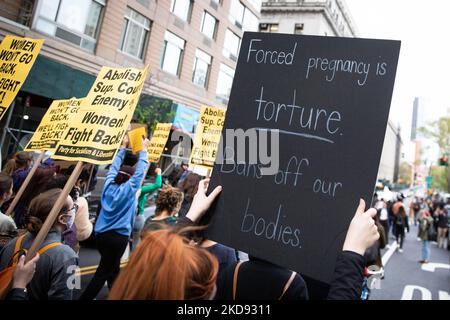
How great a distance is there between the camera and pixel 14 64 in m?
3.89

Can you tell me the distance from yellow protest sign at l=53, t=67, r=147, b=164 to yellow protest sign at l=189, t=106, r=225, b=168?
219 centimetres

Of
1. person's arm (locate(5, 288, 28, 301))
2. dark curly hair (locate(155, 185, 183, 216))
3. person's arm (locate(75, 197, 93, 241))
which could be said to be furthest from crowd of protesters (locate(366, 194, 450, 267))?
person's arm (locate(5, 288, 28, 301))

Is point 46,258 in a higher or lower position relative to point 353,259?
lower

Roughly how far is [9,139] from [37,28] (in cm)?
391

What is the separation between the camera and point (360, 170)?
1588mm

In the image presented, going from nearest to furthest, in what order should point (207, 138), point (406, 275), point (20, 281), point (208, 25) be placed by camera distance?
point (20, 281) < point (207, 138) < point (406, 275) < point (208, 25)

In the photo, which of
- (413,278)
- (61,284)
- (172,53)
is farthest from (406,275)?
(172,53)

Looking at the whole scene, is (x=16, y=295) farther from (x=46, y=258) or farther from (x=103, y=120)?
(x=103, y=120)

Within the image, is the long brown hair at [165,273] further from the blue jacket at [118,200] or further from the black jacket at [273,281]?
the blue jacket at [118,200]

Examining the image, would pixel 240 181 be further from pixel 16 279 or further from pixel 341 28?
pixel 341 28

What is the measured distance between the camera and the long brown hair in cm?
113

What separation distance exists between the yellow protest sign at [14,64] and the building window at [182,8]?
541 inches

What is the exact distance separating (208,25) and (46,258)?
18649 millimetres

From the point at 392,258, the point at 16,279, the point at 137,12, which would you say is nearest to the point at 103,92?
the point at 16,279
